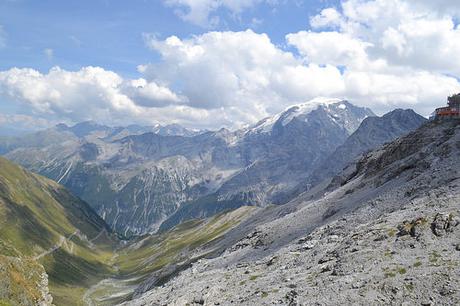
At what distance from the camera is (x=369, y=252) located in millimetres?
46812

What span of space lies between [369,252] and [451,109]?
188 feet

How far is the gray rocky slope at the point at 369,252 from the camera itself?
129 ft

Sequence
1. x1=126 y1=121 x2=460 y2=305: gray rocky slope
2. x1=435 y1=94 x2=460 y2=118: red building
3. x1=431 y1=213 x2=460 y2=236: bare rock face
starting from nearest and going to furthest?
1. x1=126 y1=121 x2=460 y2=305: gray rocky slope
2. x1=431 y1=213 x2=460 y2=236: bare rock face
3. x1=435 y1=94 x2=460 y2=118: red building

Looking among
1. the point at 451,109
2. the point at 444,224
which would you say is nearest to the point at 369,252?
the point at 444,224

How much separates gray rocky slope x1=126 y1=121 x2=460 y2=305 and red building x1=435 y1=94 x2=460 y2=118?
14.1 ft

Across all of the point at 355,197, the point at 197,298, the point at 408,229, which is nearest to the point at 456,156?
the point at 355,197

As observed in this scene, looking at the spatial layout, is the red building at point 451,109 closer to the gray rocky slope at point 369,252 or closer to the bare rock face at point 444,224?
the gray rocky slope at point 369,252

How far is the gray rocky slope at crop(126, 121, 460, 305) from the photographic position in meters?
39.3

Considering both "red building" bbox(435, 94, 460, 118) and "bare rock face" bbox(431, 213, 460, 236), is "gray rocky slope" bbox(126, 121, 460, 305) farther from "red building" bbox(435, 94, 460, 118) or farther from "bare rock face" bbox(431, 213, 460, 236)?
"red building" bbox(435, 94, 460, 118)

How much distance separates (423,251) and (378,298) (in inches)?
328

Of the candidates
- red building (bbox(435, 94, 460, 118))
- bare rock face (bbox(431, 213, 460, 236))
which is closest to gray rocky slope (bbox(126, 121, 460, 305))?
bare rock face (bbox(431, 213, 460, 236))

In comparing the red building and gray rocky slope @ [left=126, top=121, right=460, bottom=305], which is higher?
the red building

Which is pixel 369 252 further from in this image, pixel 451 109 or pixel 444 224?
pixel 451 109

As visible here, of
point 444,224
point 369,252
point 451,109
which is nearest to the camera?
point 444,224
